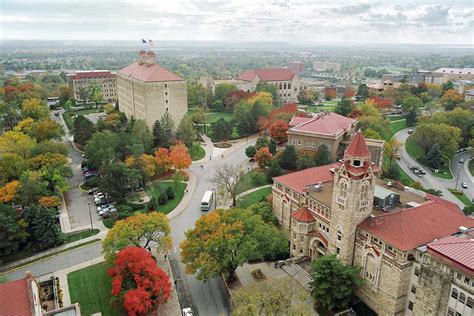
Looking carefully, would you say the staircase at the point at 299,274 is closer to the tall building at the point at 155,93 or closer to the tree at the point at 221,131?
the tree at the point at 221,131

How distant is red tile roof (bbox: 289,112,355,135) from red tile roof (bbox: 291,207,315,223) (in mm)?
29773

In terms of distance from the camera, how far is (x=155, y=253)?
158ft

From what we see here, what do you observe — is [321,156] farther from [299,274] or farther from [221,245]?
[221,245]

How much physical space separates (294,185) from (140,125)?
1727 inches

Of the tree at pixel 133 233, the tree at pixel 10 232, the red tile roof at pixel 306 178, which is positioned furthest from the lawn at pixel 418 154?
the tree at pixel 10 232

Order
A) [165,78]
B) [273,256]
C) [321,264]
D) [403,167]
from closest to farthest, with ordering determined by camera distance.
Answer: [321,264] → [273,256] → [403,167] → [165,78]

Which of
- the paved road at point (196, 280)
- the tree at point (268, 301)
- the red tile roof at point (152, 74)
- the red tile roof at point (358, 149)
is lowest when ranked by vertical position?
the paved road at point (196, 280)

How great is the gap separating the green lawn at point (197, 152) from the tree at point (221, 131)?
25.2ft

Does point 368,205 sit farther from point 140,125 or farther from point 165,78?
point 165,78

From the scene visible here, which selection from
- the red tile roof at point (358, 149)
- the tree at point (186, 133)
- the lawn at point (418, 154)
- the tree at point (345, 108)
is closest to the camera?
the red tile roof at point (358, 149)

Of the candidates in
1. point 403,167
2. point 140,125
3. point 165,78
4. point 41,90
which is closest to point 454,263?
point 403,167

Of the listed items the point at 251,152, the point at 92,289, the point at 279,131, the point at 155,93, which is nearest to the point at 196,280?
the point at 92,289

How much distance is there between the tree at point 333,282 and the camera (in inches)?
1484

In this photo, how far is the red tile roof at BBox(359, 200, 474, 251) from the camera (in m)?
35.9
